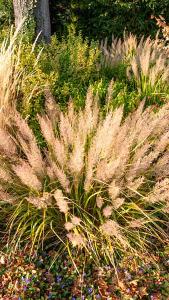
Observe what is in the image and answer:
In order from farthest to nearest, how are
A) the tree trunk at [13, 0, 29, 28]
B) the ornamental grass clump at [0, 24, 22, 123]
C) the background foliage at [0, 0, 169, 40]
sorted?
the background foliage at [0, 0, 169, 40], the tree trunk at [13, 0, 29, 28], the ornamental grass clump at [0, 24, 22, 123]

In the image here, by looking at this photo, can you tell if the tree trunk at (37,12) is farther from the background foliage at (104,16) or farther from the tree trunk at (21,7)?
the background foliage at (104,16)

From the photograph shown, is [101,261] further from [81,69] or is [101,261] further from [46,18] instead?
[46,18]

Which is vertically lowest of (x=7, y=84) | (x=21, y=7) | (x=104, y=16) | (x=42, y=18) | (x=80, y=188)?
(x=80, y=188)

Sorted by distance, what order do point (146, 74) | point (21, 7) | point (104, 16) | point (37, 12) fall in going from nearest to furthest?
1. point (146, 74)
2. point (21, 7)
3. point (37, 12)
4. point (104, 16)

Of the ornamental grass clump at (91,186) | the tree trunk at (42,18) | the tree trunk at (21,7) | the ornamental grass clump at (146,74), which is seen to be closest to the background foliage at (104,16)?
the tree trunk at (42,18)

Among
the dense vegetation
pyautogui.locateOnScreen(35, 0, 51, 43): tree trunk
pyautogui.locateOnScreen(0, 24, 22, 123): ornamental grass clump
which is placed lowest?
the dense vegetation

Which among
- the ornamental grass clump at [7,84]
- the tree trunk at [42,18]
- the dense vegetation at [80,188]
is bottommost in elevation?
the dense vegetation at [80,188]

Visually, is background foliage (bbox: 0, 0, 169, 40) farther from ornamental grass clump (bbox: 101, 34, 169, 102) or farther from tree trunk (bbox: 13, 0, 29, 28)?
ornamental grass clump (bbox: 101, 34, 169, 102)

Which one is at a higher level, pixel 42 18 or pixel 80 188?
pixel 42 18

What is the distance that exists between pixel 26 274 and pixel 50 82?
7.16 feet

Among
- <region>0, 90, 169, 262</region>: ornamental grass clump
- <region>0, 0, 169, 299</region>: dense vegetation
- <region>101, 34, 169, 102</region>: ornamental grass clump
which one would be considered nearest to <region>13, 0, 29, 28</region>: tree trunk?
<region>101, 34, 169, 102</region>: ornamental grass clump

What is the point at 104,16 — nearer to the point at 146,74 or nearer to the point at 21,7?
the point at 21,7

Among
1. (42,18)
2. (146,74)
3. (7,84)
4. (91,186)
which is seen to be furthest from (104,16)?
(91,186)

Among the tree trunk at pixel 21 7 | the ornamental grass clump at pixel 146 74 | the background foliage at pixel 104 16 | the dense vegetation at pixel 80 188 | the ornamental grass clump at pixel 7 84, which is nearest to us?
the dense vegetation at pixel 80 188
